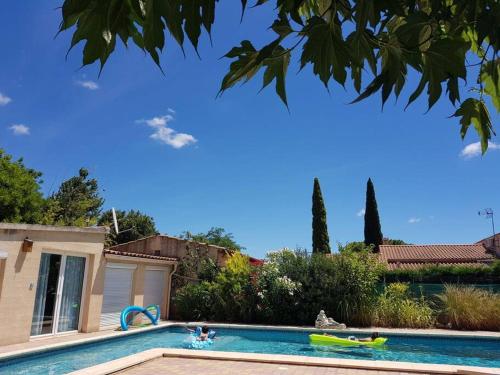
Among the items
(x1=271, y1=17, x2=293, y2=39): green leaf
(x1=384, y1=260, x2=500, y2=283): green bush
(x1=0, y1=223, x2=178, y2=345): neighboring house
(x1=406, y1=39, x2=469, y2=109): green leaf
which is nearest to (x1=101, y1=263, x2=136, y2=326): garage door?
(x1=0, y1=223, x2=178, y2=345): neighboring house

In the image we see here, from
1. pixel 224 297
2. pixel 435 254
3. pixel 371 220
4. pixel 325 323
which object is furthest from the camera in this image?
pixel 371 220

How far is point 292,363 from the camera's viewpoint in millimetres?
9258

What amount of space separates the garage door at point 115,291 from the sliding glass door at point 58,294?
1.90 meters

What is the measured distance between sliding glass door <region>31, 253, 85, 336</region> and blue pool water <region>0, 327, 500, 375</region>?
6.37ft

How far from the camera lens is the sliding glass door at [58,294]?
1394 centimetres

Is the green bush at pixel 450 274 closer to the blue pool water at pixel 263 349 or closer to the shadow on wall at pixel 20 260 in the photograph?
the blue pool water at pixel 263 349

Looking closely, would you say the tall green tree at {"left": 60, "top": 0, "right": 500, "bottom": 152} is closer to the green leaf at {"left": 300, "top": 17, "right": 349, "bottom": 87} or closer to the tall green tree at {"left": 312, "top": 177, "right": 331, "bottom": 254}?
the green leaf at {"left": 300, "top": 17, "right": 349, "bottom": 87}

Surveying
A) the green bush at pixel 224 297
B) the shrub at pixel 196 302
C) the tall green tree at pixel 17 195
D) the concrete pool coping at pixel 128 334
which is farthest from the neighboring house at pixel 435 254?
the tall green tree at pixel 17 195

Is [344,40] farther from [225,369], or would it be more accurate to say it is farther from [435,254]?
[435,254]

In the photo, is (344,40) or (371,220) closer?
(344,40)

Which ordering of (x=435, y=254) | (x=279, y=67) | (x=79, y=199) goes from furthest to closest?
1. (x=79, y=199)
2. (x=435, y=254)
3. (x=279, y=67)

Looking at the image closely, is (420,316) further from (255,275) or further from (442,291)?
(255,275)

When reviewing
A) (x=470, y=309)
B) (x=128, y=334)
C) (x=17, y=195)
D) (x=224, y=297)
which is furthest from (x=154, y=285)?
(x=470, y=309)

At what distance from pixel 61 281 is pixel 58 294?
457mm
